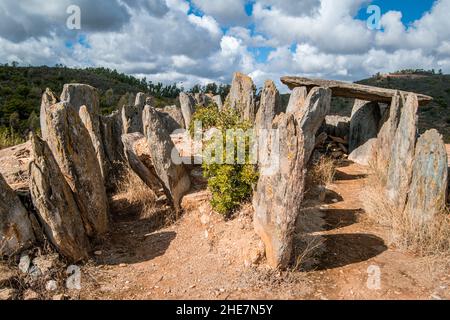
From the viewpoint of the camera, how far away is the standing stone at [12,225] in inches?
171

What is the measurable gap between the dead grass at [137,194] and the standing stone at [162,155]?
0.60 metres

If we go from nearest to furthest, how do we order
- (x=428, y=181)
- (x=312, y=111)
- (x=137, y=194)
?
(x=428, y=181) < (x=137, y=194) < (x=312, y=111)

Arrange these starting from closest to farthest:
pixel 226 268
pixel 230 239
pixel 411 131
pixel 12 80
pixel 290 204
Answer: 1. pixel 290 204
2. pixel 226 268
3. pixel 230 239
4. pixel 411 131
5. pixel 12 80

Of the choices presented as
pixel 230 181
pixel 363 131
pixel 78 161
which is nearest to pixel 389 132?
pixel 363 131

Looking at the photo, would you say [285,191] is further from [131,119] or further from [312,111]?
[131,119]

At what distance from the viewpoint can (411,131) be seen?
6.11 meters

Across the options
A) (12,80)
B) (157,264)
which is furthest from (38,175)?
(12,80)

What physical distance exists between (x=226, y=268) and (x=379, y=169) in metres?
4.45

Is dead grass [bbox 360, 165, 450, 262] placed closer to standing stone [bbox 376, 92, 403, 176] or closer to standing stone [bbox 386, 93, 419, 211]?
standing stone [bbox 386, 93, 419, 211]

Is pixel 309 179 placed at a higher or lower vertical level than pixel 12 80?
lower

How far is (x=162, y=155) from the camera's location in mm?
5941

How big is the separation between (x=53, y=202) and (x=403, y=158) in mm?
5474

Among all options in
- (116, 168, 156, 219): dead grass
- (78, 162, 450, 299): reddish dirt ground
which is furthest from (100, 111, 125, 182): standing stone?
(78, 162, 450, 299): reddish dirt ground

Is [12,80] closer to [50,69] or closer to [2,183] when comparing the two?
[50,69]
